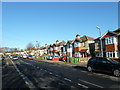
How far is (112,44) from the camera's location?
93.9ft

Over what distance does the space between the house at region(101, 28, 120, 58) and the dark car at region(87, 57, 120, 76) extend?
→ 1648 centimetres

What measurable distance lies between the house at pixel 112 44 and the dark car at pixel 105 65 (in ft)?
54.1

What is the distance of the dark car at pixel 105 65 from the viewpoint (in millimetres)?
11445

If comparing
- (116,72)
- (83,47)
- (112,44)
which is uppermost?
(112,44)

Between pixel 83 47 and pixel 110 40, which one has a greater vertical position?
pixel 110 40

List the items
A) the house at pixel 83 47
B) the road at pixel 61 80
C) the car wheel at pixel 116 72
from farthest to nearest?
the house at pixel 83 47 < the car wheel at pixel 116 72 < the road at pixel 61 80

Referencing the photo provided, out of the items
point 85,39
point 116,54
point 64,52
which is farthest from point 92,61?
point 64,52

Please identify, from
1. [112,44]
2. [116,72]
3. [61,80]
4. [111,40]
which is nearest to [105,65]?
[116,72]

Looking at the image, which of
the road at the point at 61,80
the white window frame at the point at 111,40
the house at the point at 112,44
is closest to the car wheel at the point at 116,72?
the road at the point at 61,80

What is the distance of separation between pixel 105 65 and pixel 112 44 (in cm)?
1804

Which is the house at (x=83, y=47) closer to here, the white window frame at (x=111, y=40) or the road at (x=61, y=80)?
the white window frame at (x=111, y=40)

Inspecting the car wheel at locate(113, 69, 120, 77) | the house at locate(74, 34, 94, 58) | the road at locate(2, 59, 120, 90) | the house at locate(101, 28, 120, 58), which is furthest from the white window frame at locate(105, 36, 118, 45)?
the car wheel at locate(113, 69, 120, 77)

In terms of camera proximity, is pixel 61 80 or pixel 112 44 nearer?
pixel 61 80

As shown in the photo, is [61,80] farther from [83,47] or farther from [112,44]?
[83,47]
